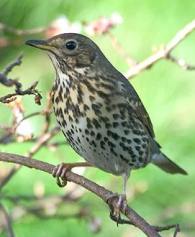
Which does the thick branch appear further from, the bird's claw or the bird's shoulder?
the bird's shoulder

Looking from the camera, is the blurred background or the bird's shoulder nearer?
the bird's shoulder

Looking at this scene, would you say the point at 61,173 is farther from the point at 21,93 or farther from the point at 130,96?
the point at 21,93

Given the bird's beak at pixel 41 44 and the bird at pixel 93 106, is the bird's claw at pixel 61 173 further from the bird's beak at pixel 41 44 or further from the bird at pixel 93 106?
the bird's beak at pixel 41 44

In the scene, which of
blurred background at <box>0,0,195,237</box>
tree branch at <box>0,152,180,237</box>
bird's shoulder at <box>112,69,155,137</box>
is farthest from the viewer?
blurred background at <box>0,0,195,237</box>

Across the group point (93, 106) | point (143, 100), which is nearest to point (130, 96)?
point (93, 106)

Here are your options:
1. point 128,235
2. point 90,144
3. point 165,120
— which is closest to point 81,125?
point 90,144

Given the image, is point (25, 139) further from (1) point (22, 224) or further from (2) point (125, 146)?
(1) point (22, 224)

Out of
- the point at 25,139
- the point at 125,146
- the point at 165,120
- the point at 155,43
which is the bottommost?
the point at 25,139

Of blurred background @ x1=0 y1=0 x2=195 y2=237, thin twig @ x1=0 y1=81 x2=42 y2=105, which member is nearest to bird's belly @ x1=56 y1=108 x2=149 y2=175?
blurred background @ x1=0 y1=0 x2=195 y2=237
